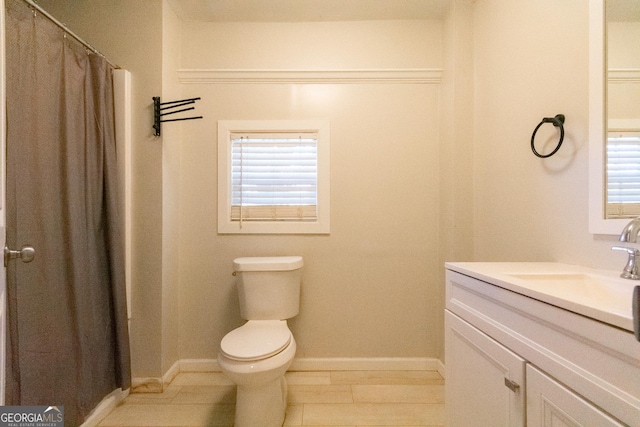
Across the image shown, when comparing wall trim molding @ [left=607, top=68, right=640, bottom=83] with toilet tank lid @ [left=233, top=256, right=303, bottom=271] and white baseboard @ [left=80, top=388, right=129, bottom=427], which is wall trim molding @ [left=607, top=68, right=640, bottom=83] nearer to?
toilet tank lid @ [left=233, top=256, right=303, bottom=271]

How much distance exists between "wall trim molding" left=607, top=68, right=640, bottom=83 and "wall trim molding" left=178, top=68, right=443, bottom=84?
3.44ft

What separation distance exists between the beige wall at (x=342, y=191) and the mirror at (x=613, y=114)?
3.04ft

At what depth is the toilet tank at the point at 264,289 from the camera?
1.69 meters

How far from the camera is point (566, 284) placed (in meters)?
0.95

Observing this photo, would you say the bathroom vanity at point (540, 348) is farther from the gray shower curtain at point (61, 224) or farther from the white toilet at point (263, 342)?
the gray shower curtain at point (61, 224)

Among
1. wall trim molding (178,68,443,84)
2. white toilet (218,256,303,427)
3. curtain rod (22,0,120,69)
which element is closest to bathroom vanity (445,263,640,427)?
white toilet (218,256,303,427)

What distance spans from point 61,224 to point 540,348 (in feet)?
6.07

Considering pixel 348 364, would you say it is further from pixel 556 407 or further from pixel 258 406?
pixel 556 407

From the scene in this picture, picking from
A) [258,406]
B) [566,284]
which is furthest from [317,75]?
[258,406]

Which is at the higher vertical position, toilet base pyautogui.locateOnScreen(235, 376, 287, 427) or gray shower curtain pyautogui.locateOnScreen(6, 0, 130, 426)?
gray shower curtain pyautogui.locateOnScreen(6, 0, 130, 426)

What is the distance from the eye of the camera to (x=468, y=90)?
5.71ft

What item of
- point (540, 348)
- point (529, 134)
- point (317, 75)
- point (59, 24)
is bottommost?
point (540, 348)

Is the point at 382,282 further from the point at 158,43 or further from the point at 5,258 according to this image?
the point at 158,43

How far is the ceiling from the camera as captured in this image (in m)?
1.77
